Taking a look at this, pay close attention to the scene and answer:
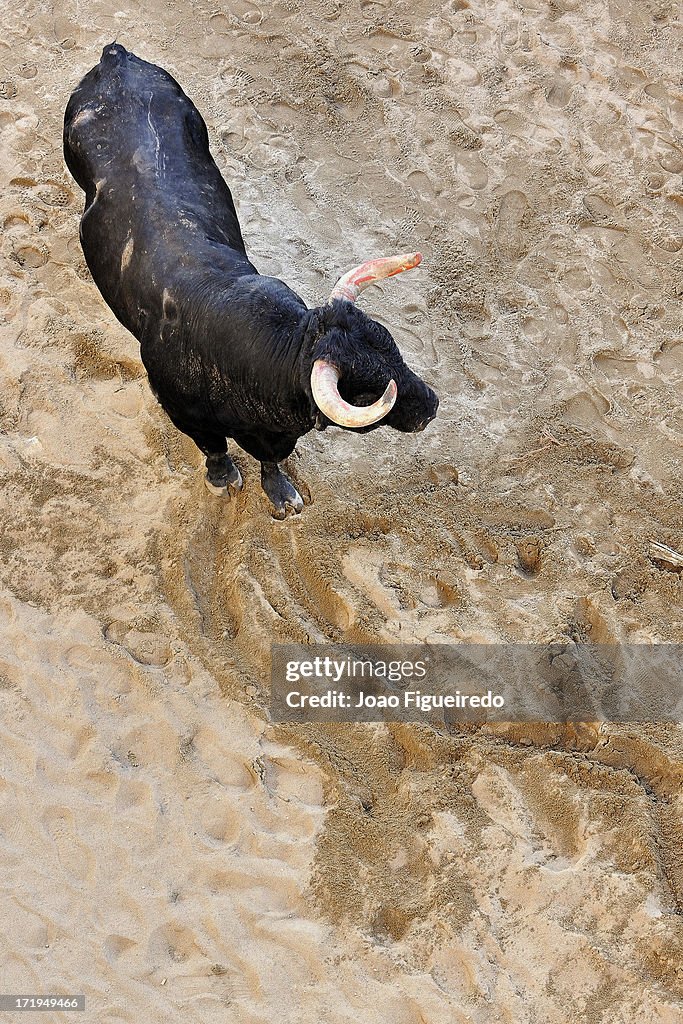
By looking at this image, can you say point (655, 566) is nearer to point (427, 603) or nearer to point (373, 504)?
point (427, 603)

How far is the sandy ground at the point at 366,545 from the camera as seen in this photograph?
363cm

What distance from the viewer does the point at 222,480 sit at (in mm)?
4828

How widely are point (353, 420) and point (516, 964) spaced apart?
2.28 metres

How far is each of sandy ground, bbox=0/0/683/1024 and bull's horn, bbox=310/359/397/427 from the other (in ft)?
4.78

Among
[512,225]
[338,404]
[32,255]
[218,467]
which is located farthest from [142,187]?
[512,225]

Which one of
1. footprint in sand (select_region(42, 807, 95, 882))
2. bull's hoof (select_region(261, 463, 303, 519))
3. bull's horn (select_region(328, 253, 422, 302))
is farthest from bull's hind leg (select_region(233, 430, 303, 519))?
footprint in sand (select_region(42, 807, 95, 882))

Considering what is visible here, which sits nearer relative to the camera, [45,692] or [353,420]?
[353,420]

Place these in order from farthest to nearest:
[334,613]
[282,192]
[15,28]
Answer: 1. [15,28]
2. [282,192]
3. [334,613]

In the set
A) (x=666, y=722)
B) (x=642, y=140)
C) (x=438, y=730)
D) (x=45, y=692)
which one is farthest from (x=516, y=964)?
(x=642, y=140)

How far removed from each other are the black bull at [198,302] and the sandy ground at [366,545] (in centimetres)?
73

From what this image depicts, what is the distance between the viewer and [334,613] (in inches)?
177

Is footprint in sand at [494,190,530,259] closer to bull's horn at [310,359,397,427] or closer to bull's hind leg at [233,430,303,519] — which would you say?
bull's hind leg at [233,430,303,519]

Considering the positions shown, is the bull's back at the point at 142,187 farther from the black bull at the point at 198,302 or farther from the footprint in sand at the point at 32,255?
the footprint in sand at the point at 32,255

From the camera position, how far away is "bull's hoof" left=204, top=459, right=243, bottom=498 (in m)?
4.79
